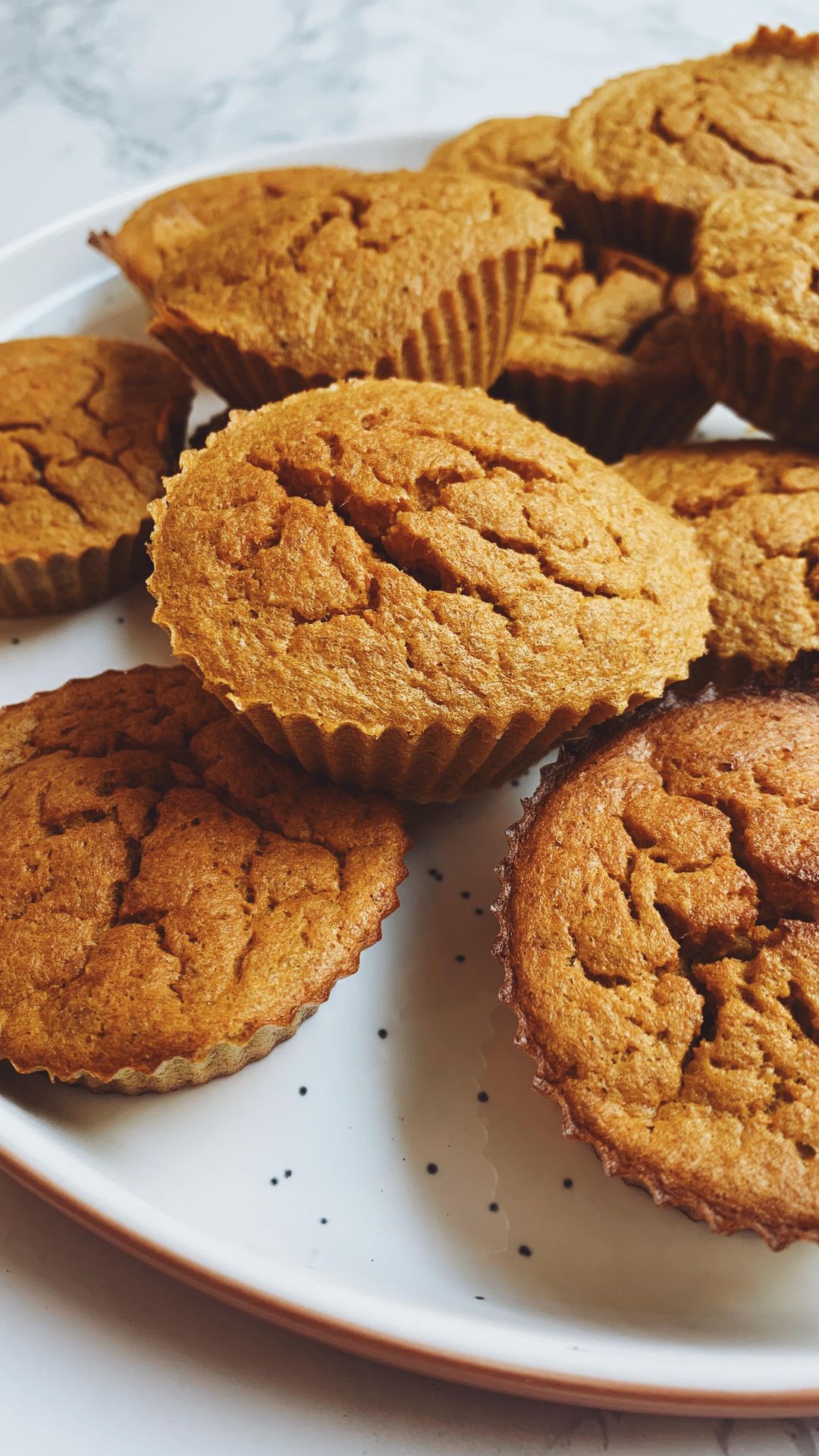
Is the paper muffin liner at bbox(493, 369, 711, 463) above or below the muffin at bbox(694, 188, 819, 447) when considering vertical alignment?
below

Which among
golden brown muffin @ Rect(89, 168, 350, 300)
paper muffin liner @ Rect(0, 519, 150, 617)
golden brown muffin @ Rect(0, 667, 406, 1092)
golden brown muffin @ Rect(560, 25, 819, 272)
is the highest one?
golden brown muffin @ Rect(89, 168, 350, 300)

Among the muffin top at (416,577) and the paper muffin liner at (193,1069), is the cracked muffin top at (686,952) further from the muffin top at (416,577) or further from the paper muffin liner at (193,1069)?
the paper muffin liner at (193,1069)

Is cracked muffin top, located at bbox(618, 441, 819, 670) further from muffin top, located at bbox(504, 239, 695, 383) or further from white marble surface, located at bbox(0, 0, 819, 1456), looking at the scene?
white marble surface, located at bbox(0, 0, 819, 1456)

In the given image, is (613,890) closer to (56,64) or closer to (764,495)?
(764,495)

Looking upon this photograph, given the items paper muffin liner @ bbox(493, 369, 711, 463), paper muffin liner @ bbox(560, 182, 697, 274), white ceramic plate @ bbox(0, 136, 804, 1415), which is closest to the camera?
white ceramic plate @ bbox(0, 136, 804, 1415)

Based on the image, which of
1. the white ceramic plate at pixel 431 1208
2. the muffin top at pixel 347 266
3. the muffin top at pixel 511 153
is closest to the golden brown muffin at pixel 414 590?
the muffin top at pixel 347 266

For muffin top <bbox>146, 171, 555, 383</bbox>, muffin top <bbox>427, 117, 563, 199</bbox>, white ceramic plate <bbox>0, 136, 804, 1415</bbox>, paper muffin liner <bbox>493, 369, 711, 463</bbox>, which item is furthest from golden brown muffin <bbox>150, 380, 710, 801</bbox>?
muffin top <bbox>427, 117, 563, 199</bbox>

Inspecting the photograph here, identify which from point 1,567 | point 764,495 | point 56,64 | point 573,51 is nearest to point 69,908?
point 1,567
